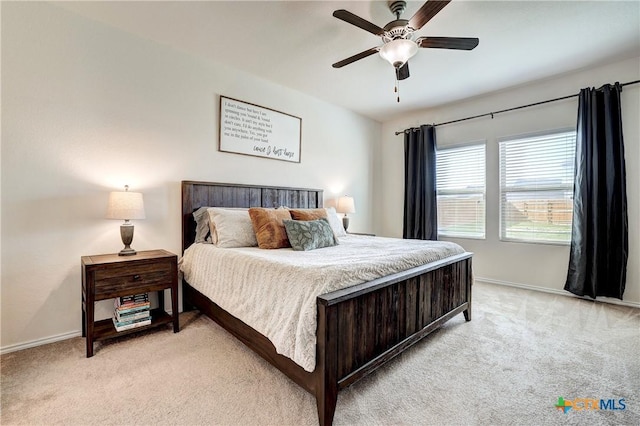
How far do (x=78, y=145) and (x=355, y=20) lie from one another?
2347 mm

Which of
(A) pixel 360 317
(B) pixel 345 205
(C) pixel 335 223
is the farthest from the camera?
(B) pixel 345 205

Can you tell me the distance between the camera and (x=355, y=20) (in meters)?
1.86

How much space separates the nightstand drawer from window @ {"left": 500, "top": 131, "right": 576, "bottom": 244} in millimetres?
4045

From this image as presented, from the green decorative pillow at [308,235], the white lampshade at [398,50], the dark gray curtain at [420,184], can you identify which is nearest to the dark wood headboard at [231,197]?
the green decorative pillow at [308,235]

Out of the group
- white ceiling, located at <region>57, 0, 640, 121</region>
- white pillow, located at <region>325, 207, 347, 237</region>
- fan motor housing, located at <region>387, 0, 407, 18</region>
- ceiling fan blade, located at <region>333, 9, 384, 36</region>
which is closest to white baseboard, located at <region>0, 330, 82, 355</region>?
white pillow, located at <region>325, 207, 347, 237</region>

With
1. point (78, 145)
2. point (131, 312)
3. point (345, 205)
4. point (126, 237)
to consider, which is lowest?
point (131, 312)

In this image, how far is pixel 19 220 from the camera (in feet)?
6.74

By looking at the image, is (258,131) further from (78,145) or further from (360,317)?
(360,317)

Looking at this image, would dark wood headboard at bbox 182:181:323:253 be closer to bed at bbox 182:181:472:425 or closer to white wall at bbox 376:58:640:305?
bed at bbox 182:181:472:425

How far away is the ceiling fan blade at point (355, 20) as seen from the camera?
1781mm

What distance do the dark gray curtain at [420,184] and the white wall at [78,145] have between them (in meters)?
2.85

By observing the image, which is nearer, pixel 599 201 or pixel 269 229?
pixel 269 229

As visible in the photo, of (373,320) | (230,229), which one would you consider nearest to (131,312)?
(230,229)

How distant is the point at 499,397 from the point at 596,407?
47 centimetres
